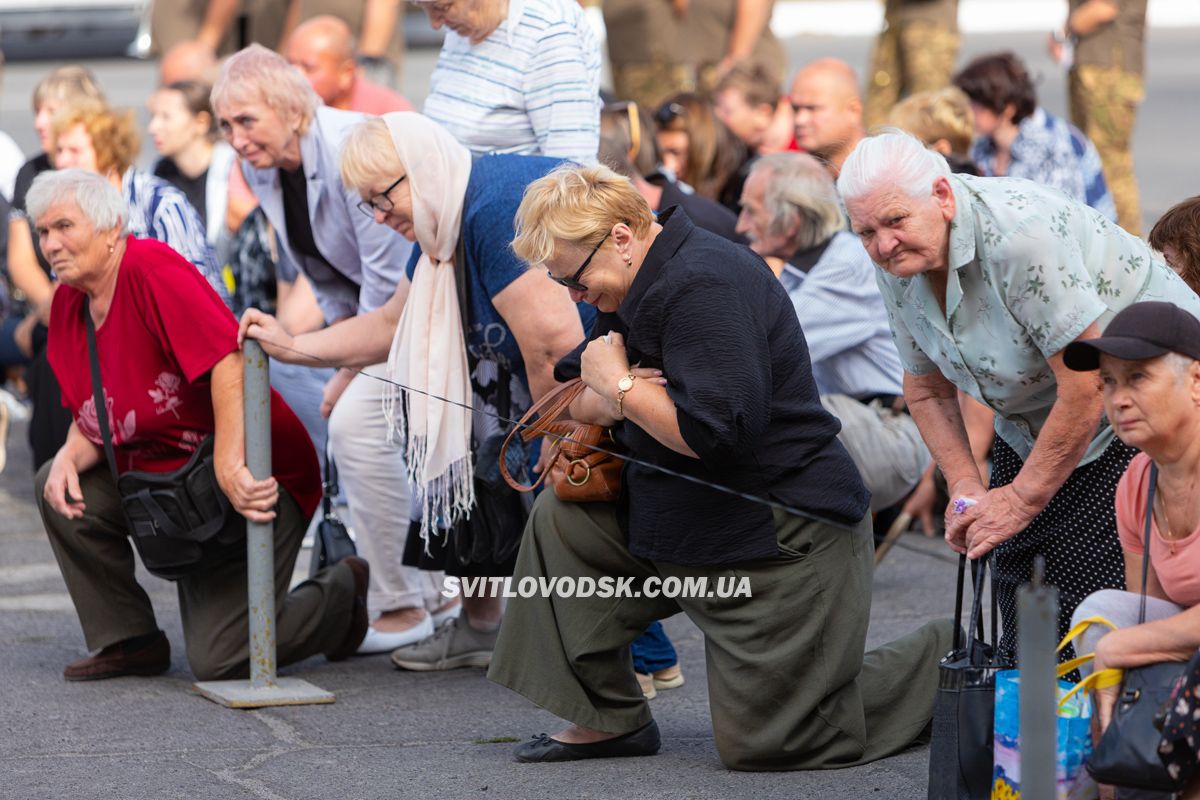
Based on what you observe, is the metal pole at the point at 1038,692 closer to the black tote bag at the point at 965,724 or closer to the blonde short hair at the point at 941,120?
the black tote bag at the point at 965,724

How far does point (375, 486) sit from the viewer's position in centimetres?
545

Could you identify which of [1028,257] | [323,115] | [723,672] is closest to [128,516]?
[323,115]

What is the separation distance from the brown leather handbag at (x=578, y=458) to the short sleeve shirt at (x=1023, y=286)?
79 centimetres

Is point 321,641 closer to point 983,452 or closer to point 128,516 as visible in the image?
point 128,516

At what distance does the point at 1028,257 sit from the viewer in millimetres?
3715

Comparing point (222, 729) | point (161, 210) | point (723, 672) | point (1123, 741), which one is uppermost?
point (161, 210)

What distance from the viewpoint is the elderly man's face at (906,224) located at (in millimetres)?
3723

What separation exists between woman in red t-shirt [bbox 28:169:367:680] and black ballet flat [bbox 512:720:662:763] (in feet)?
3.58

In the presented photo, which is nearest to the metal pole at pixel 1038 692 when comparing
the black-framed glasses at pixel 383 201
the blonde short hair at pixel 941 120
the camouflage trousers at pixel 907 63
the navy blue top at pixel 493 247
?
the navy blue top at pixel 493 247

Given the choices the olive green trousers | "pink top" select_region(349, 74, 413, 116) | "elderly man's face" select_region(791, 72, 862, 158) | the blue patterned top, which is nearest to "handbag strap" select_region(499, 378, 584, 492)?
the olive green trousers

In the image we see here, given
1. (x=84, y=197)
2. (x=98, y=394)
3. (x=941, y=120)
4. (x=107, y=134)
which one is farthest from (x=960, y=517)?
(x=107, y=134)

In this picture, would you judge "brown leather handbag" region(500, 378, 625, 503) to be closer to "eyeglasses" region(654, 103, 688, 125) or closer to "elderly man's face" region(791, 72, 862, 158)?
"elderly man's face" region(791, 72, 862, 158)

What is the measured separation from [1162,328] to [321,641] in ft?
9.67

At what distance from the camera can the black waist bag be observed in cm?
501
